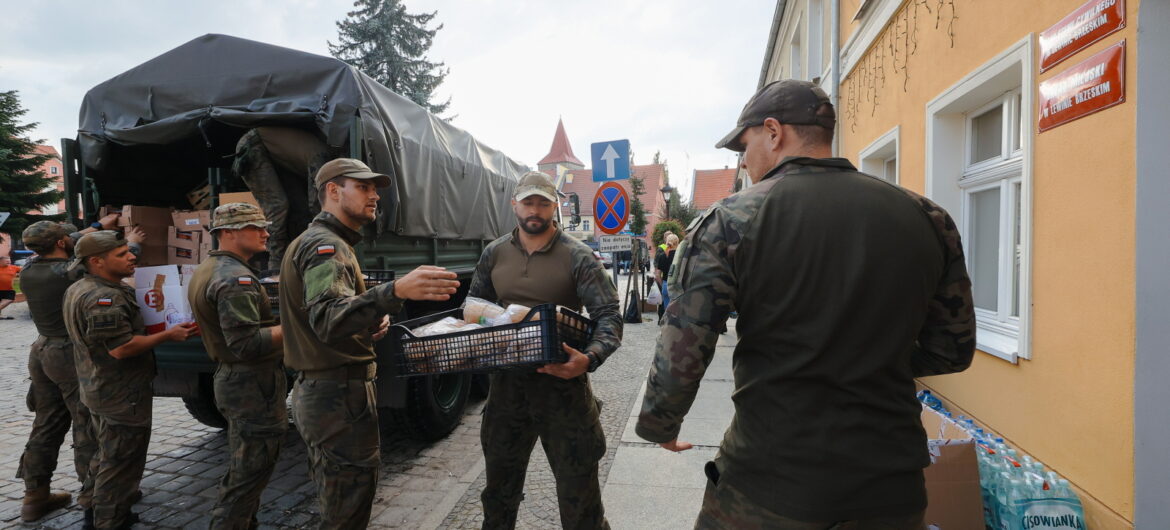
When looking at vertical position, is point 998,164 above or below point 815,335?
above

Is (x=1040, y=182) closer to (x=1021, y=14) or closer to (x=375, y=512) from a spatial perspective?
(x=1021, y=14)

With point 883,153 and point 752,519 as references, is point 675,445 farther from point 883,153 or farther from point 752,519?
point 883,153

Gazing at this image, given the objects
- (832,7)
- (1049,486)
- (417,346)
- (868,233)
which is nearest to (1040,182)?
(1049,486)

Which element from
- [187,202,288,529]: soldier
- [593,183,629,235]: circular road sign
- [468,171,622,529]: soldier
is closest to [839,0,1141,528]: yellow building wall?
[468,171,622,529]: soldier

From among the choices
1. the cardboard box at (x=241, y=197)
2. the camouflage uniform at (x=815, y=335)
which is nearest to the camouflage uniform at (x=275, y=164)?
the cardboard box at (x=241, y=197)

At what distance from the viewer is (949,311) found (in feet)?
5.73

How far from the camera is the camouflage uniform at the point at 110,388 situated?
3.35 metres

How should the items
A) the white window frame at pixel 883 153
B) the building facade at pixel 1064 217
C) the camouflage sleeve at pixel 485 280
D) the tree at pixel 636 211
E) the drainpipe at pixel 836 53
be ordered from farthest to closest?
the tree at pixel 636 211 < the drainpipe at pixel 836 53 < the white window frame at pixel 883 153 < the camouflage sleeve at pixel 485 280 < the building facade at pixel 1064 217

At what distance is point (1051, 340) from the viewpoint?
2.67 metres

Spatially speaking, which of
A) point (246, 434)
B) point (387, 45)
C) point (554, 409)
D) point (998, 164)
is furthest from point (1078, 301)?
point (387, 45)

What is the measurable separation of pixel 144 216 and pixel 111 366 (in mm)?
1486

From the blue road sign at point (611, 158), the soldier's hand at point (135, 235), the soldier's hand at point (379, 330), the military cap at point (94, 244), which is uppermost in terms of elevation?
the blue road sign at point (611, 158)

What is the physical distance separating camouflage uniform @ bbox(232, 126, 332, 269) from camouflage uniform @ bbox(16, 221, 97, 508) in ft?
3.75

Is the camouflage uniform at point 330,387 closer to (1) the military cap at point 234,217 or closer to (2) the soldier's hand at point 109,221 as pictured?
(1) the military cap at point 234,217
